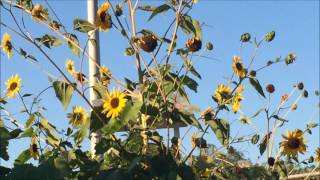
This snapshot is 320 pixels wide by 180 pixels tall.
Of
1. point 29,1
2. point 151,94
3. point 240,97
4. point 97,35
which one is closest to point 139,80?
point 151,94

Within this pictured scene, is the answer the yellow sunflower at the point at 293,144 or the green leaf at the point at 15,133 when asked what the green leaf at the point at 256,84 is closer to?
the yellow sunflower at the point at 293,144

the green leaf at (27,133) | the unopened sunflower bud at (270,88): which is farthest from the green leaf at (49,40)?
the unopened sunflower bud at (270,88)

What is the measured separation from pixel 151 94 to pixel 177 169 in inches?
13.4

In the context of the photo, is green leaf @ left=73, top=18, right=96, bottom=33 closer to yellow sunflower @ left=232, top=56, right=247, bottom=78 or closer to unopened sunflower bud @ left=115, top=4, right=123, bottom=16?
unopened sunflower bud @ left=115, top=4, right=123, bottom=16

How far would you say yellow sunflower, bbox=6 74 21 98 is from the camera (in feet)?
10.5

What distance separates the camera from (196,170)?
288 centimetres

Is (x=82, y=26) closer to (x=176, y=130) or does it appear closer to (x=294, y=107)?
(x=176, y=130)

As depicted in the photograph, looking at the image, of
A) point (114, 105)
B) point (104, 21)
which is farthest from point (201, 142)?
point (104, 21)

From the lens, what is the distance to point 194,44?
2.70m

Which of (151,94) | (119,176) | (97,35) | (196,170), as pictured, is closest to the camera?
(119,176)

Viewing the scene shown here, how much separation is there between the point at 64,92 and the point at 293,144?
1.15m

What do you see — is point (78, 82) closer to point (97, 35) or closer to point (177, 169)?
point (177, 169)

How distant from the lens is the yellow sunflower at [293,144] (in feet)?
10.2

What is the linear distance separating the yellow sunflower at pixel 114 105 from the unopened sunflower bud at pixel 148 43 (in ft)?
0.75
